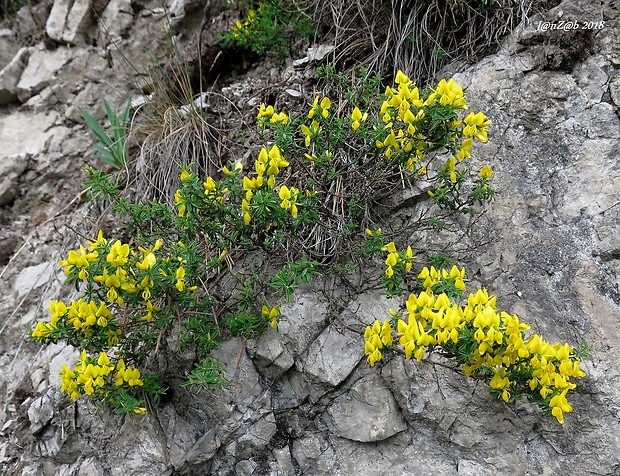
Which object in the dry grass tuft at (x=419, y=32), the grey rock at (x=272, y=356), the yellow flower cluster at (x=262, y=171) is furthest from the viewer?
the dry grass tuft at (x=419, y=32)

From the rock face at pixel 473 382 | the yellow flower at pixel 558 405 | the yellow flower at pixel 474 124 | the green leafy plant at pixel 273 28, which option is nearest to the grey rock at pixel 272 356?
the rock face at pixel 473 382

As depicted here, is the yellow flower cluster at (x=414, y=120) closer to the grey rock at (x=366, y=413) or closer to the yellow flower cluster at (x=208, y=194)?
the yellow flower cluster at (x=208, y=194)

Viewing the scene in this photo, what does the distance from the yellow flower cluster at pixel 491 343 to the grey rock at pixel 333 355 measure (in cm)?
58

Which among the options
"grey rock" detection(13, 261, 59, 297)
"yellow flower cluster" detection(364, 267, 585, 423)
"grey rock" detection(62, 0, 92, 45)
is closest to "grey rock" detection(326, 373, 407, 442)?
"yellow flower cluster" detection(364, 267, 585, 423)

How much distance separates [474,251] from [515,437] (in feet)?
2.82

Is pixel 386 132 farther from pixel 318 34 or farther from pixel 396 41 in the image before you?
pixel 318 34

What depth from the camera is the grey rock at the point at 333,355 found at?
2.61 m

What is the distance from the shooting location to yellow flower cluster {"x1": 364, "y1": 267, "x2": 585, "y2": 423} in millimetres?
1964

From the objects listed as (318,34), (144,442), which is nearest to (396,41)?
(318,34)

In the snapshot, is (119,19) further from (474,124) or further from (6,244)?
(474,124)

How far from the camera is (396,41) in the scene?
337 centimetres

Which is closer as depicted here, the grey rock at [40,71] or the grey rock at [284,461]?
the grey rock at [284,461]

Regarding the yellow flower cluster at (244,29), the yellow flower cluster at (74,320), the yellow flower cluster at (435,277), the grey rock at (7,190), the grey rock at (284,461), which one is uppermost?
the yellow flower cluster at (244,29)

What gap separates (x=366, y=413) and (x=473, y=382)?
49 cm
